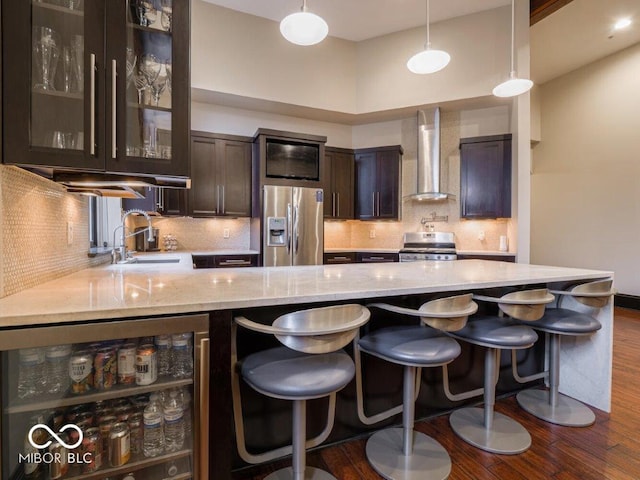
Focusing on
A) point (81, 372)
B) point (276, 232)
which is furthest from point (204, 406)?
point (276, 232)

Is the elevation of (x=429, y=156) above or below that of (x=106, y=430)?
above

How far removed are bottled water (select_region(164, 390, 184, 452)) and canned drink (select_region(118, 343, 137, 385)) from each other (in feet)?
0.59

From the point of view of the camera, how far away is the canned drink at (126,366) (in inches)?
43.1

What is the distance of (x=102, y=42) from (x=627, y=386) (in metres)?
4.00

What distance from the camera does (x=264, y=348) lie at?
1.53 metres

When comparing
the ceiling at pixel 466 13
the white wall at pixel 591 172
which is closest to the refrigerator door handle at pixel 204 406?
the ceiling at pixel 466 13

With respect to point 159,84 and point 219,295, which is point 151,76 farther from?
point 219,295

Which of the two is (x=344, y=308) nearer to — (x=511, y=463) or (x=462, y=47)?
(x=511, y=463)

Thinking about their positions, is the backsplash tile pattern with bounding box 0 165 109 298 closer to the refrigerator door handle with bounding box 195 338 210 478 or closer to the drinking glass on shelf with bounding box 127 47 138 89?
the drinking glass on shelf with bounding box 127 47 138 89

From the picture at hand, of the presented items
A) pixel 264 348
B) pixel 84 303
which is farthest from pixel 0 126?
pixel 264 348

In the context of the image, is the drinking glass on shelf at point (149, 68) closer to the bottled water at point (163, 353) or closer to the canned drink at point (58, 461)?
the bottled water at point (163, 353)

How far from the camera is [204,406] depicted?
44.8 inches

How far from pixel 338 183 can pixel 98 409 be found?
4211 millimetres

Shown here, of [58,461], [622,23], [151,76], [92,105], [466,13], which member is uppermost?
[466,13]
